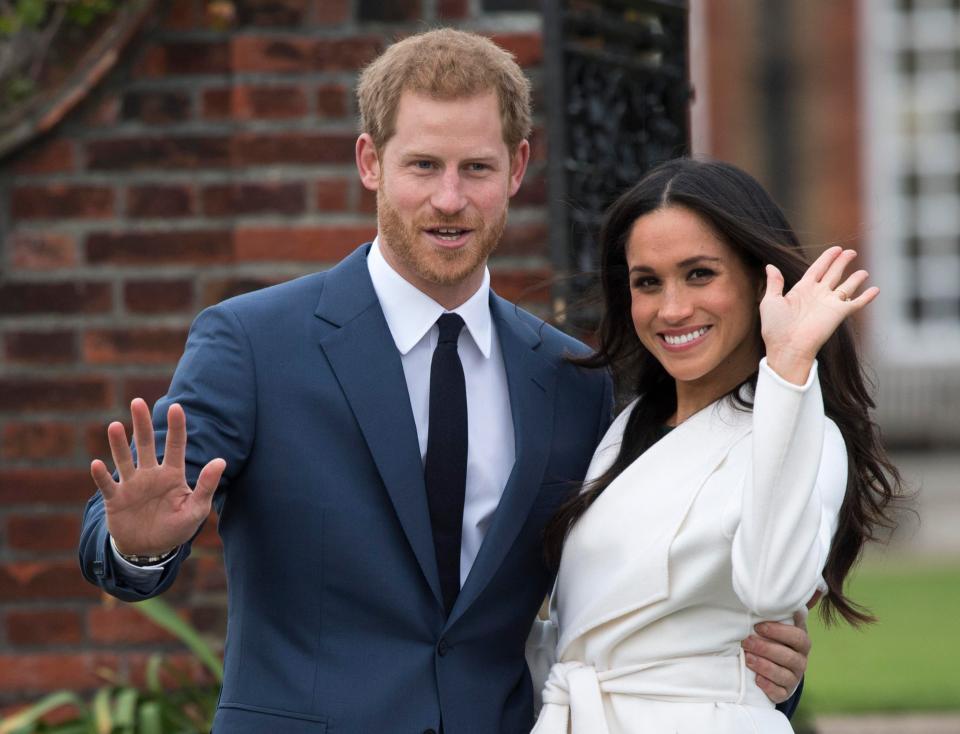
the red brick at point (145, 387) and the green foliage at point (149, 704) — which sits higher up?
the red brick at point (145, 387)

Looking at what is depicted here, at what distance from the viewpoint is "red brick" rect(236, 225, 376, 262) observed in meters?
4.34

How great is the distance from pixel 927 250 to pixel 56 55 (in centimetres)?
1228

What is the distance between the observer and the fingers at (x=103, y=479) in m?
2.68

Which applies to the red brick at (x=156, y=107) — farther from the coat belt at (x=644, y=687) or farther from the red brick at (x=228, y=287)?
the coat belt at (x=644, y=687)

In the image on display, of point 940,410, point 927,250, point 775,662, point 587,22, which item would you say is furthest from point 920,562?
point 775,662

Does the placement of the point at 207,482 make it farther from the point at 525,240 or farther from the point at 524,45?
the point at 524,45

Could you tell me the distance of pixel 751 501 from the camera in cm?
282

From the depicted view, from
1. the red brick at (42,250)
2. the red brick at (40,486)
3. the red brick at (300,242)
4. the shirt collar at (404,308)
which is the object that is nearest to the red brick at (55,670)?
the red brick at (40,486)

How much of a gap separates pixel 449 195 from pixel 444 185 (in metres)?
0.03

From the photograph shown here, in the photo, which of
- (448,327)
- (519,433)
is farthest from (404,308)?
(519,433)

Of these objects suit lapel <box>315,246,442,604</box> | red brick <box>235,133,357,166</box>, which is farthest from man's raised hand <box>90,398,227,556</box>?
red brick <box>235,133,357,166</box>

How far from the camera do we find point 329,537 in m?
3.08

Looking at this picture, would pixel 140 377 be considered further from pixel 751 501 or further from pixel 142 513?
pixel 751 501

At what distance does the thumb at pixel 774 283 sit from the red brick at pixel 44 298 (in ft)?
7.06
